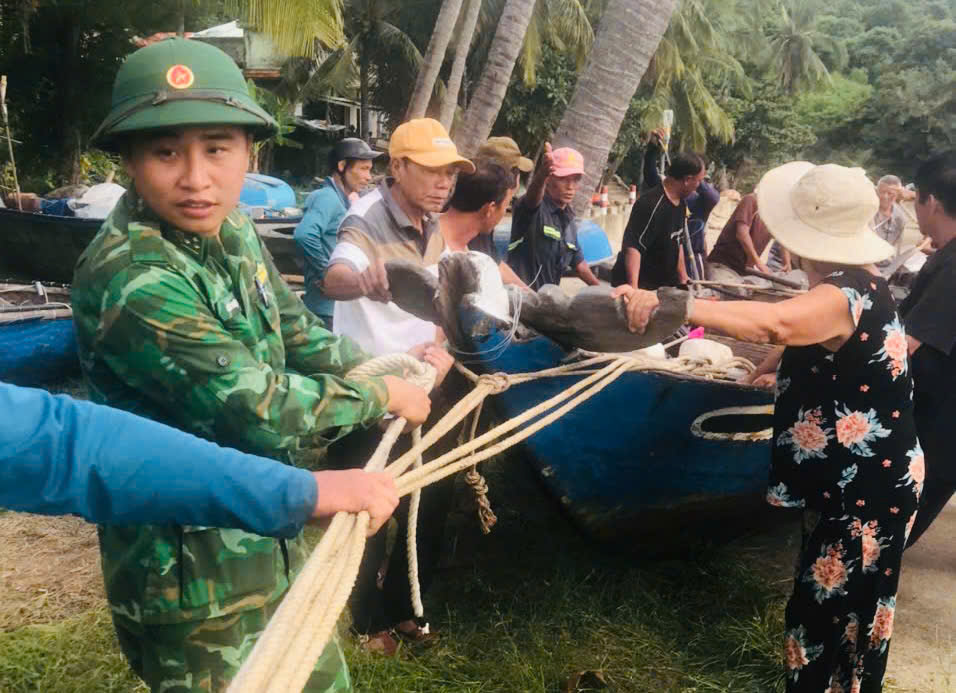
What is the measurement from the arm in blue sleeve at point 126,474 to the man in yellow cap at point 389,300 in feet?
4.68

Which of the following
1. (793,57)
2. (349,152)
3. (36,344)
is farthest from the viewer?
(793,57)

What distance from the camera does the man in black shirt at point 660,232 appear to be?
5.05m

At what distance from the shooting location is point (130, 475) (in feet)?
3.24

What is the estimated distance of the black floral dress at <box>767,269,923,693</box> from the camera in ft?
7.49

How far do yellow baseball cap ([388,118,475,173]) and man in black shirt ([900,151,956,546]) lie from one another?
173 centimetres

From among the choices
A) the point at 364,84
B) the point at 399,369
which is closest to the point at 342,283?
the point at 399,369

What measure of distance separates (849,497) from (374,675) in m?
1.58

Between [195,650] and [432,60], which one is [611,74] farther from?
[195,650]

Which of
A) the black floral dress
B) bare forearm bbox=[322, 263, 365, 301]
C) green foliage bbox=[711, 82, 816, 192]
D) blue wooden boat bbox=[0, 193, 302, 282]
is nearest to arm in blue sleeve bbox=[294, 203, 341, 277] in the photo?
bare forearm bbox=[322, 263, 365, 301]

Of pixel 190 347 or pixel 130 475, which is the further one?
pixel 190 347

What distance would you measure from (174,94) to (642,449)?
2089 millimetres

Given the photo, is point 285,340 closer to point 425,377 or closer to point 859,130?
point 425,377

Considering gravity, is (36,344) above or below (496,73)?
below

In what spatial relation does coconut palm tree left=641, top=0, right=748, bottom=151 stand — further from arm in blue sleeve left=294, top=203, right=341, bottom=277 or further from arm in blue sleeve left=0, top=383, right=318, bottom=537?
arm in blue sleeve left=0, top=383, right=318, bottom=537
